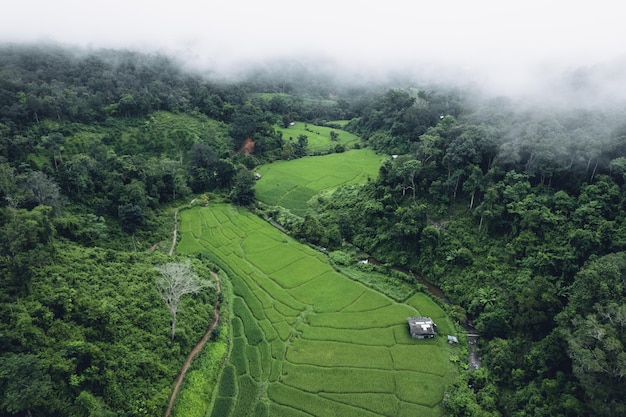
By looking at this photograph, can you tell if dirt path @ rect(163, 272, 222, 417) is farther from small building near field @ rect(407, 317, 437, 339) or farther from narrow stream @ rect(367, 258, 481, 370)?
narrow stream @ rect(367, 258, 481, 370)

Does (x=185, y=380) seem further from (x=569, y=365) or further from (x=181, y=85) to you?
(x=181, y=85)

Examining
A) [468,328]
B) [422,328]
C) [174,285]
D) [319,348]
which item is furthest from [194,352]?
[468,328]

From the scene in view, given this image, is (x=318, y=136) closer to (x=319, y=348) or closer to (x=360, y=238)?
(x=360, y=238)

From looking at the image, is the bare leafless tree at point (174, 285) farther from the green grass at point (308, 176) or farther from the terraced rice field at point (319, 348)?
the green grass at point (308, 176)

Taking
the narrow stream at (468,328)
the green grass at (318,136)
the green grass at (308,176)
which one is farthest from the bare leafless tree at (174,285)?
the green grass at (318,136)

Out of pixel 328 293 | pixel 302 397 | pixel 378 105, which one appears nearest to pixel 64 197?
pixel 328 293

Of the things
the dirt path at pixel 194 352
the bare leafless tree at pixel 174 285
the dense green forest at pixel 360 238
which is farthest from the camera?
the bare leafless tree at pixel 174 285
